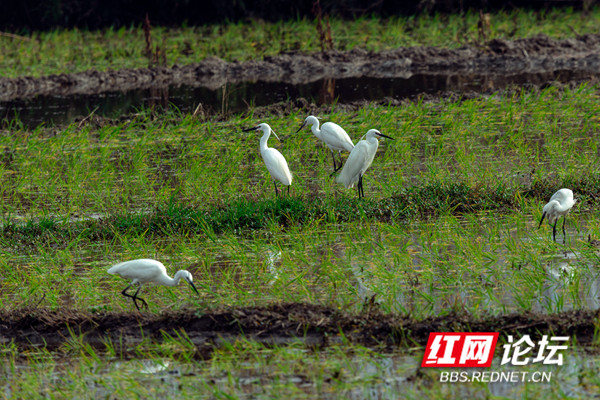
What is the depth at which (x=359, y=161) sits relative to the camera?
7375 millimetres

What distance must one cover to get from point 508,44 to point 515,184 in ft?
34.4

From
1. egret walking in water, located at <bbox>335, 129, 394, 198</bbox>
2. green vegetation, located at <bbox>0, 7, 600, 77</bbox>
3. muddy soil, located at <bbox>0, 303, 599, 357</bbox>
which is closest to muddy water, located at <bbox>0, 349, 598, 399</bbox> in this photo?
muddy soil, located at <bbox>0, 303, 599, 357</bbox>

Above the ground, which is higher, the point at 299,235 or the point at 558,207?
the point at 558,207

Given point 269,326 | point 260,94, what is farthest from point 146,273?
point 260,94

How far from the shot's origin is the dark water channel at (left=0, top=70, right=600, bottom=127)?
13.6m

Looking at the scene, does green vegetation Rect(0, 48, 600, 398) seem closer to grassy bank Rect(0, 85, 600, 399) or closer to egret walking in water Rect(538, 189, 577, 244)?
grassy bank Rect(0, 85, 600, 399)

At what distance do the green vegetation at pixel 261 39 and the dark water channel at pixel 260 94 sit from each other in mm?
2445

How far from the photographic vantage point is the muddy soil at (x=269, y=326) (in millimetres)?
4449

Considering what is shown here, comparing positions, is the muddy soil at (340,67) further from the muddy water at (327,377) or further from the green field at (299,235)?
the muddy water at (327,377)

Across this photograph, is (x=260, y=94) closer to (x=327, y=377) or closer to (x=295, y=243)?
(x=295, y=243)

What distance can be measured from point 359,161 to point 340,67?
10.1 meters

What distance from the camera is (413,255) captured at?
6.02m

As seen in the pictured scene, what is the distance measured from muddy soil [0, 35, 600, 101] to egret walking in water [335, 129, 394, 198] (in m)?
8.81

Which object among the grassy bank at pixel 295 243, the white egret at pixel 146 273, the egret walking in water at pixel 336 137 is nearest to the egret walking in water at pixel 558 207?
the grassy bank at pixel 295 243
